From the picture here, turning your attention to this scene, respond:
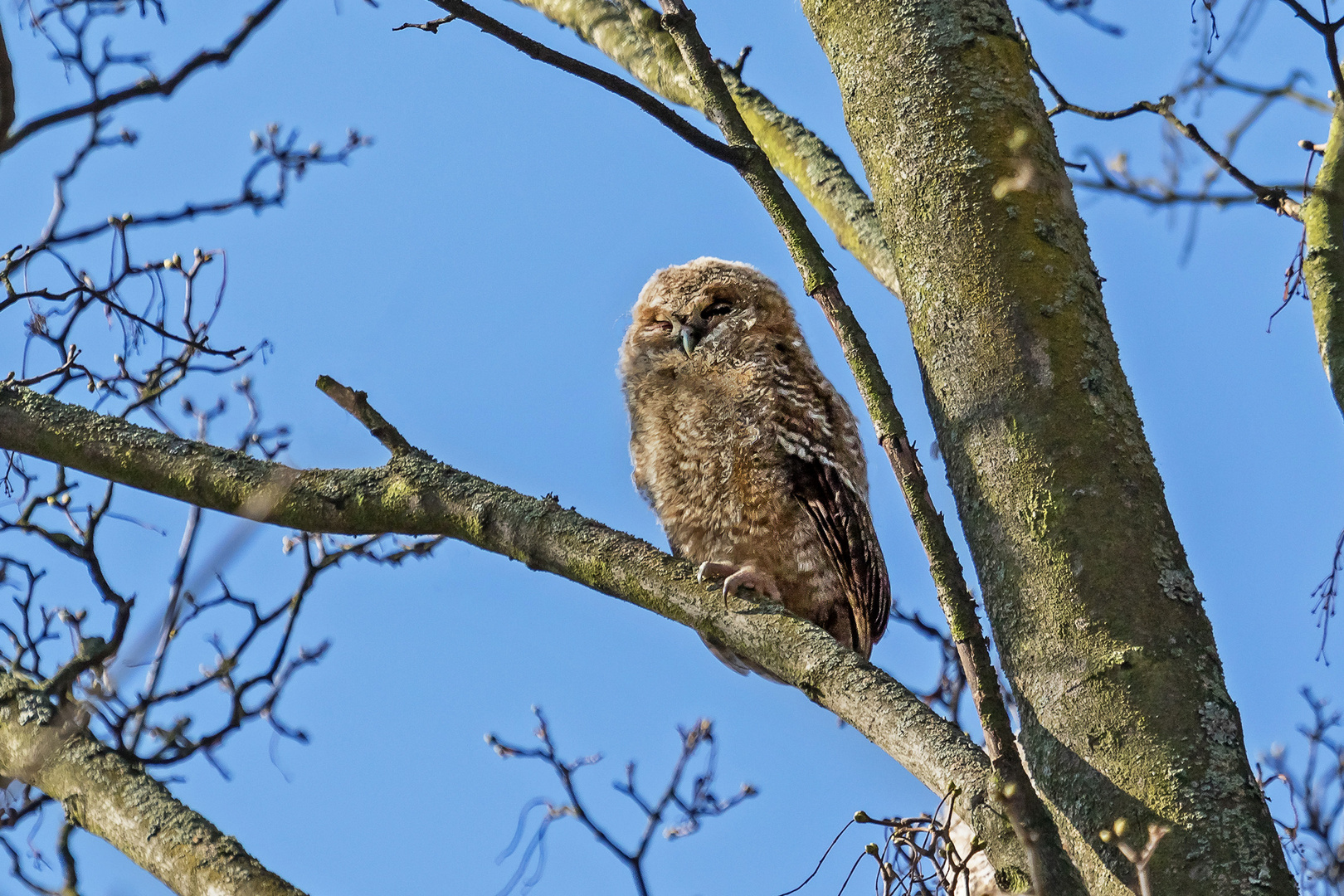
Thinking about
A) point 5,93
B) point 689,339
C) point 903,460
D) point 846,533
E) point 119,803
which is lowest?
point 119,803

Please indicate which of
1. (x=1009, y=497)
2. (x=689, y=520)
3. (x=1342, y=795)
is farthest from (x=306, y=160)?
(x=1342, y=795)

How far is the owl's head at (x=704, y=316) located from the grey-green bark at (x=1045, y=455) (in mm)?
1527

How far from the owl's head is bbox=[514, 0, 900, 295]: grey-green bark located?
1.92 feet

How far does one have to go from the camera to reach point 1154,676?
2020 millimetres

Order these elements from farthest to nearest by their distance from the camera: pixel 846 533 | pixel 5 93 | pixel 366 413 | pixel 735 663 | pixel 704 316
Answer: pixel 704 316, pixel 735 663, pixel 846 533, pixel 366 413, pixel 5 93

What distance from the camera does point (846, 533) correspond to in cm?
352

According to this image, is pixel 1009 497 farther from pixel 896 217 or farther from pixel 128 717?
pixel 128 717

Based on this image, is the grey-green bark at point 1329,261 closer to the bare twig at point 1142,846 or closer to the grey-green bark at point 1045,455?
the grey-green bark at point 1045,455

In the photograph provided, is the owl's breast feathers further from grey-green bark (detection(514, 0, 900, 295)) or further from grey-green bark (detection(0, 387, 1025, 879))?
grey-green bark (detection(0, 387, 1025, 879))

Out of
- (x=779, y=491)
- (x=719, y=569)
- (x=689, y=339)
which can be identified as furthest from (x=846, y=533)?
(x=689, y=339)

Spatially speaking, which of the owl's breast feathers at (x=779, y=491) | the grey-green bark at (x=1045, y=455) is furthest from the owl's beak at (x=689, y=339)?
the grey-green bark at (x=1045, y=455)

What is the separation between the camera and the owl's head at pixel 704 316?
405cm

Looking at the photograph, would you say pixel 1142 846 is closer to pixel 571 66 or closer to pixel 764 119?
pixel 571 66

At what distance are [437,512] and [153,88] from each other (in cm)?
97
